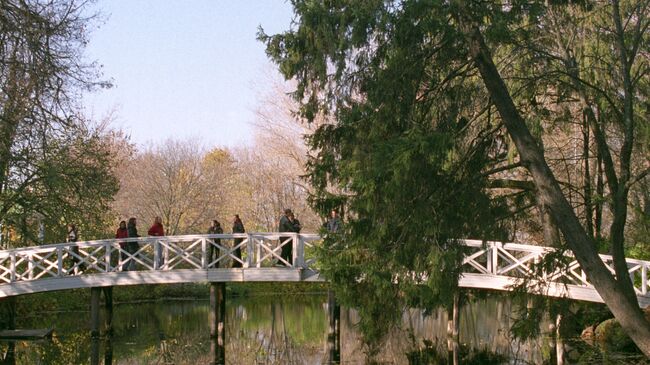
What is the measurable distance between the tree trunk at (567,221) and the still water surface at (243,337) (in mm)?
4136

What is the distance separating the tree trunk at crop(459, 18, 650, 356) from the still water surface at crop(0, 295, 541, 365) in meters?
4.14

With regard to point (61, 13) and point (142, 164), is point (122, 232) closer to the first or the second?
point (61, 13)

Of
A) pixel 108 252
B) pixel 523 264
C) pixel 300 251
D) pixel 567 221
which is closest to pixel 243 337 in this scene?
pixel 300 251

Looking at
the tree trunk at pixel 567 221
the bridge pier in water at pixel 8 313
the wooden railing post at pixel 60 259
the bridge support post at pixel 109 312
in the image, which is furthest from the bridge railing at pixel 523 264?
the bridge pier in water at pixel 8 313

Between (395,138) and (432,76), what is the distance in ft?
5.46

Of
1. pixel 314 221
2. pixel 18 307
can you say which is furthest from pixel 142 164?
pixel 18 307

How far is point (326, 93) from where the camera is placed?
1228 centimetres

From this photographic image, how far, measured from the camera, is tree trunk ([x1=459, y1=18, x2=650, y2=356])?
11.9 m

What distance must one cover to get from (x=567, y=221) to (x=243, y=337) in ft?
41.3

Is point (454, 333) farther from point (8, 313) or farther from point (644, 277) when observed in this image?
point (8, 313)

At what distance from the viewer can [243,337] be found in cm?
2269

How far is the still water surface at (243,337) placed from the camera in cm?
1872

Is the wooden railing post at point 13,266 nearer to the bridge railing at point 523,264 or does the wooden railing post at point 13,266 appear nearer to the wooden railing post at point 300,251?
the wooden railing post at point 300,251

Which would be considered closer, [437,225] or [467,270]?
[437,225]
